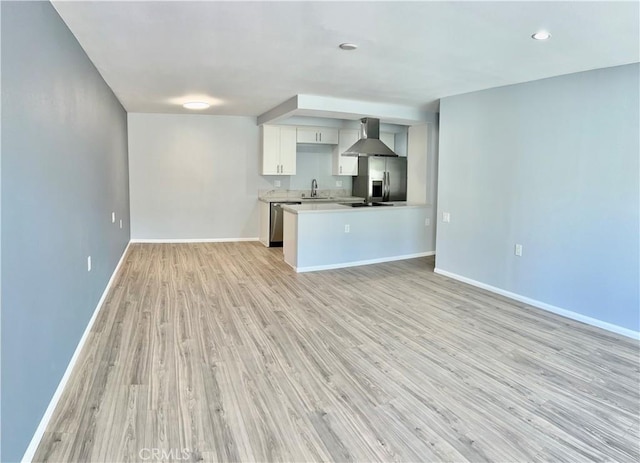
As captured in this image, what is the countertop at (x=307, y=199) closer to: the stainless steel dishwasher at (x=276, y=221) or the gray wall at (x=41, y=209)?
the stainless steel dishwasher at (x=276, y=221)

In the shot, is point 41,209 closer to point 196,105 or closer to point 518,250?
point 196,105

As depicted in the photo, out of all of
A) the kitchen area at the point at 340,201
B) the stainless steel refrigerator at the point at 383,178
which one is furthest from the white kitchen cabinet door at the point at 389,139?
the stainless steel refrigerator at the point at 383,178

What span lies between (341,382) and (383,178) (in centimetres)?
577

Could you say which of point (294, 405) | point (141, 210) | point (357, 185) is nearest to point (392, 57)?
point (294, 405)

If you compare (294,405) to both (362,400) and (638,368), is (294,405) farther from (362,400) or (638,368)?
(638,368)

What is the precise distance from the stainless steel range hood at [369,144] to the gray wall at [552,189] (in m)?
0.98

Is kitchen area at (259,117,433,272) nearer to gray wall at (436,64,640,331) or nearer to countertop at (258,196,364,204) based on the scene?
countertop at (258,196,364,204)

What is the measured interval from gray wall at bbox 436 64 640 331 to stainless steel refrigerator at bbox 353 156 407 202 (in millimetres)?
2504

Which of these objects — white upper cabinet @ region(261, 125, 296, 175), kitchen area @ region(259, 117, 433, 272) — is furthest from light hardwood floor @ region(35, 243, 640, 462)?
white upper cabinet @ region(261, 125, 296, 175)

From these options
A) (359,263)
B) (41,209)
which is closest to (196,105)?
(359,263)

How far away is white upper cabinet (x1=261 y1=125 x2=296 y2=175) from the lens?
7.52 m

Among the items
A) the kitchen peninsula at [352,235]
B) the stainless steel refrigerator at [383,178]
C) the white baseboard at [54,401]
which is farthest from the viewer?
the stainless steel refrigerator at [383,178]

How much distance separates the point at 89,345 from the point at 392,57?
340cm

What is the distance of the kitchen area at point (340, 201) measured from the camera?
19.3ft
